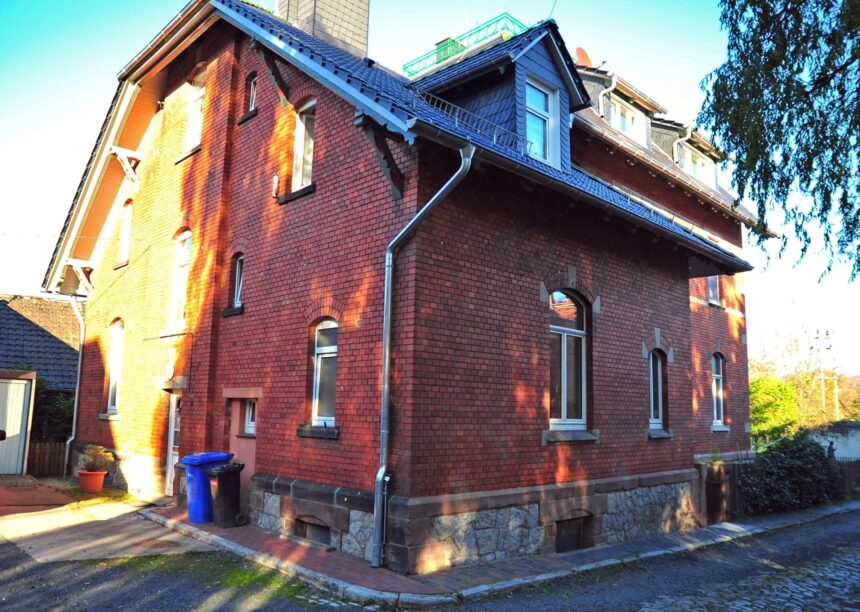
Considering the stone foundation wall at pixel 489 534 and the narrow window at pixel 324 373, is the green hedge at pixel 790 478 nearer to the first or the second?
the stone foundation wall at pixel 489 534

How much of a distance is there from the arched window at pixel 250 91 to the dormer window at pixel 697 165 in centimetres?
1285

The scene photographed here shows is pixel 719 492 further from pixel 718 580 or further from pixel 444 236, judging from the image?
pixel 444 236

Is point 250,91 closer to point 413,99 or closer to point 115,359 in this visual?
point 413,99

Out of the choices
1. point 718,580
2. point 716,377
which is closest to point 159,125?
point 718,580

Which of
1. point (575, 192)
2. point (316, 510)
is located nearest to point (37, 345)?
point (316, 510)

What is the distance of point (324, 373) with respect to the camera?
32.3 ft

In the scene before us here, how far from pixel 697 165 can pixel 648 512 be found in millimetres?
13325

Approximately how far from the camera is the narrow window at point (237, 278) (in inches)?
476

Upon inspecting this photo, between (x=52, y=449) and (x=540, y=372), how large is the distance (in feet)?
45.3

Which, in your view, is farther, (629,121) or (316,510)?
(629,121)

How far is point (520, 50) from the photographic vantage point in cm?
1064

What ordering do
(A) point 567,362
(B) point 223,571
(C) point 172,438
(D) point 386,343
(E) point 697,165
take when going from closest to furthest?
(B) point 223,571, (D) point 386,343, (A) point 567,362, (C) point 172,438, (E) point 697,165

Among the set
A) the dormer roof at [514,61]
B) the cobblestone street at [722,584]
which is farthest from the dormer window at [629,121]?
the cobblestone street at [722,584]

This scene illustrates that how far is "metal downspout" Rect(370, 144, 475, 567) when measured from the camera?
7977 mm
